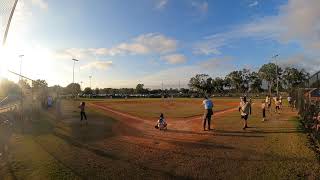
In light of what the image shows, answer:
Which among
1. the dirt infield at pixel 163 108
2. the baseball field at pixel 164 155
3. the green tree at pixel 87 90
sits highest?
the green tree at pixel 87 90

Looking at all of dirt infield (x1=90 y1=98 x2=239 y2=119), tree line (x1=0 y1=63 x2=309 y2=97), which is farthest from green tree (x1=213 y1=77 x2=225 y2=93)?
dirt infield (x1=90 y1=98 x2=239 y2=119)

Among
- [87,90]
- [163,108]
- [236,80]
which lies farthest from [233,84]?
[163,108]

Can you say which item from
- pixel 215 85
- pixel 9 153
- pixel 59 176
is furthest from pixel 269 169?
pixel 215 85

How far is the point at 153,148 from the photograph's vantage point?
48.7 feet

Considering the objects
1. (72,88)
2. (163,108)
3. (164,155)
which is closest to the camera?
(164,155)

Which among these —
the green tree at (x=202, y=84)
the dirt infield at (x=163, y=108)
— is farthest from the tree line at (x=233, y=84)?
the dirt infield at (x=163, y=108)

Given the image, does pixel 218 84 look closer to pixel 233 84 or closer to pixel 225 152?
pixel 233 84

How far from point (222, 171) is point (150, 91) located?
139 m

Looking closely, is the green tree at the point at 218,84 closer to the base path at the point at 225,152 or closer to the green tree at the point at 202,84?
the green tree at the point at 202,84

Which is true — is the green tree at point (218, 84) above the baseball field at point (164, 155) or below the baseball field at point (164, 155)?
above

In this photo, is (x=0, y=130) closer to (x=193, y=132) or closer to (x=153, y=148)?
(x=153, y=148)

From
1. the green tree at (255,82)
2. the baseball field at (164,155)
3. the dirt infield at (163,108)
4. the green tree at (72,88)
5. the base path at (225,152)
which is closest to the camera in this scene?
the baseball field at (164,155)

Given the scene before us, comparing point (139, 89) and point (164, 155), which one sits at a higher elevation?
point (139, 89)

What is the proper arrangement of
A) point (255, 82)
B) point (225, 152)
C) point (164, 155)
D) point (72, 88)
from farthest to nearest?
1. point (255, 82)
2. point (72, 88)
3. point (225, 152)
4. point (164, 155)
